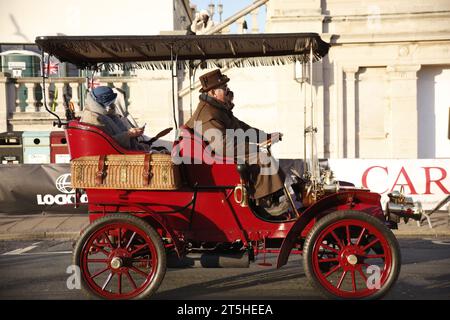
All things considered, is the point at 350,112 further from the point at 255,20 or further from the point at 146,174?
the point at 146,174

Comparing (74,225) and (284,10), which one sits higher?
(284,10)

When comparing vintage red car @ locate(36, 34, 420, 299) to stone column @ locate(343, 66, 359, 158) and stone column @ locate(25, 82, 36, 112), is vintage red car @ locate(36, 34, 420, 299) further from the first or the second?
stone column @ locate(25, 82, 36, 112)

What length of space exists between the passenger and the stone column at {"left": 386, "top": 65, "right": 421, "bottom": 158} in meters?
10.9

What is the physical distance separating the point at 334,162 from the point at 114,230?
741 cm

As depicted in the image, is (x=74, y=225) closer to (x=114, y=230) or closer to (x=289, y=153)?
(x=114, y=230)

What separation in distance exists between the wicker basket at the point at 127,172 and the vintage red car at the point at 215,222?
4.8 inches

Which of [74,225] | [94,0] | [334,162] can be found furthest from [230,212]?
[94,0]

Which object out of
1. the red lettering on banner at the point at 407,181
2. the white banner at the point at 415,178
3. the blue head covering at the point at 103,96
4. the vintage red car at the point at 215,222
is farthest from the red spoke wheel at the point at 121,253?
the red lettering on banner at the point at 407,181

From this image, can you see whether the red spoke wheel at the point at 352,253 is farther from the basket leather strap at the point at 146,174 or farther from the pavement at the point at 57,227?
the pavement at the point at 57,227

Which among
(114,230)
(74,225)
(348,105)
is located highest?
(348,105)

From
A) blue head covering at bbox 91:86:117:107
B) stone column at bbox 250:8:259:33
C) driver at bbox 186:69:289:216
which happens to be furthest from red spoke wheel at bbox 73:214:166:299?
stone column at bbox 250:8:259:33

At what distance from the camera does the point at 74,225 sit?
Answer: 34.0 feet

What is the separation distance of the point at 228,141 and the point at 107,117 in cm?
124
